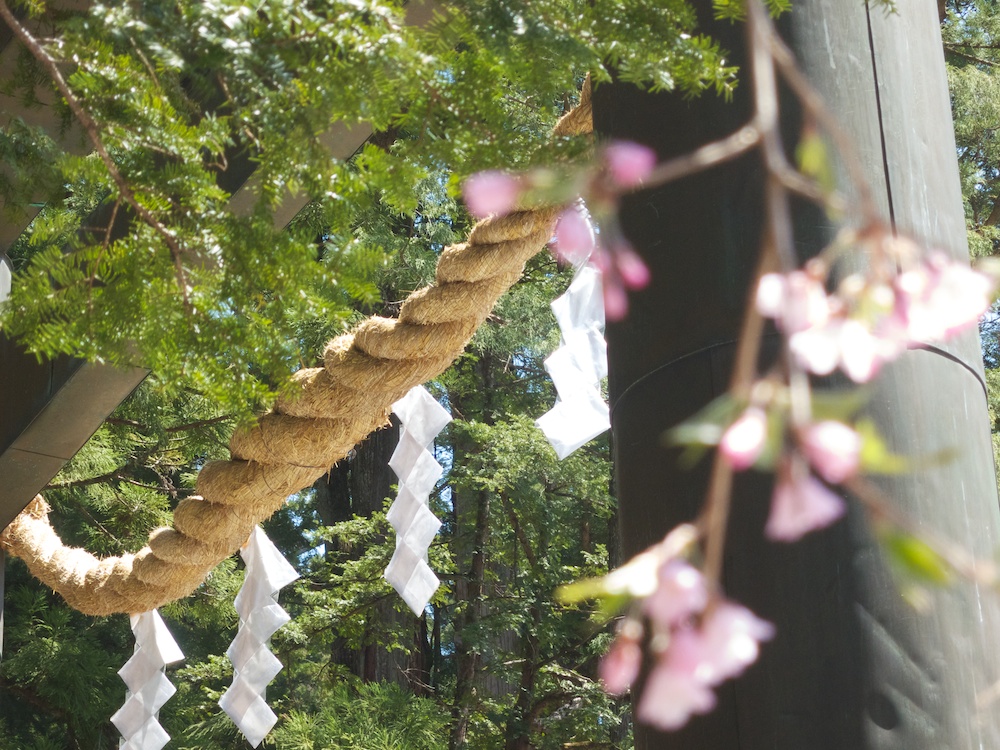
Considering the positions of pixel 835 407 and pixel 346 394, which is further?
pixel 346 394

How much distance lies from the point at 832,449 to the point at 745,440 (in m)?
0.02

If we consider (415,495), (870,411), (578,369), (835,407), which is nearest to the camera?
(835,407)

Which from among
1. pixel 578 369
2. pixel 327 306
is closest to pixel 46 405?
pixel 327 306

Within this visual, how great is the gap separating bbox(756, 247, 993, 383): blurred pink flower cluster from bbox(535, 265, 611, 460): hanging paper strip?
2188mm

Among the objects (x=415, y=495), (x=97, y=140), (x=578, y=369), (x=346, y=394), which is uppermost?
(x=97, y=140)

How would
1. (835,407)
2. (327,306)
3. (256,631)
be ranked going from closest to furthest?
(835,407), (327,306), (256,631)

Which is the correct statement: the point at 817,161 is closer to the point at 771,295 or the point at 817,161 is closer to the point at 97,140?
the point at 771,295

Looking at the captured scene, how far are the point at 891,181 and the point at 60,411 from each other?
164 cm

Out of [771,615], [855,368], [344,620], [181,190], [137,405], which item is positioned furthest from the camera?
Result: [344,620]

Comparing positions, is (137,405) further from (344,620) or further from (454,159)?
(454,159)

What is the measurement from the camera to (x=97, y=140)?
42.5 inches

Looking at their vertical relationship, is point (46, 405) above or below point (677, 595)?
below

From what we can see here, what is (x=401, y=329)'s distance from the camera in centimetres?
200

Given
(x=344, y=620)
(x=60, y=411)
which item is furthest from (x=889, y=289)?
(x=344, y=620)
